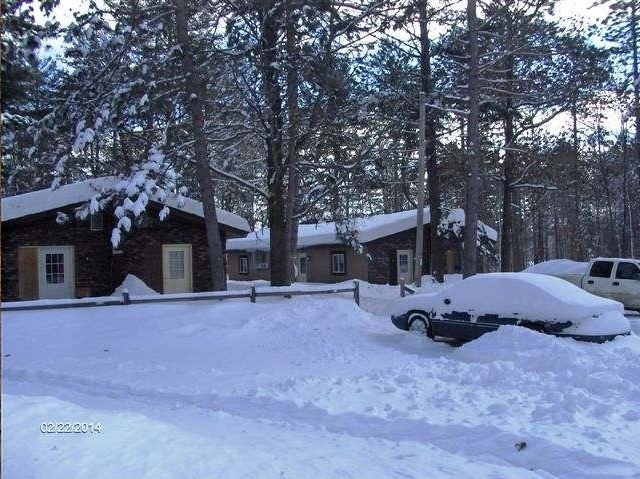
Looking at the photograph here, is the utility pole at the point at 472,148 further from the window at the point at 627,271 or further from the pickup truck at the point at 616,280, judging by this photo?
the window at the point at 627,271

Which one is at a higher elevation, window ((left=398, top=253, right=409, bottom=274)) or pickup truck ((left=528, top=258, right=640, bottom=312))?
window ((left=398, top=253, right=409, bottom=274))

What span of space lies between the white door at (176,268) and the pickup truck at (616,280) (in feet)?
46.2

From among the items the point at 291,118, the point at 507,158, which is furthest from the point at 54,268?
the point at 507,158

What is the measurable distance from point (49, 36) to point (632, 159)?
3552 cm

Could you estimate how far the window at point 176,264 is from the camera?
22797 millimetres

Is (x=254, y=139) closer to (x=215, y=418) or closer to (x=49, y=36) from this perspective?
(x=49, y=36)

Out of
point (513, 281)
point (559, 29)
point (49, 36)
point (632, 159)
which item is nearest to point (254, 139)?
point (49, 36)

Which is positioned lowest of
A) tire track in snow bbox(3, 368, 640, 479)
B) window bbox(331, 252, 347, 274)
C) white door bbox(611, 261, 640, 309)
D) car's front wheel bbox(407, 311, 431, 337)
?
tire track in snow bbox(3, 368, 640, 479)

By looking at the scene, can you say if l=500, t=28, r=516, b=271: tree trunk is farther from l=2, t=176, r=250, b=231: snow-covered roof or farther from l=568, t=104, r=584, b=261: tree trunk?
l=2, t=176, r=250, b=231: snow-covered roof

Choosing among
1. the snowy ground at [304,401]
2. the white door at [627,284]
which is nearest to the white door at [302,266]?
the white door at [627,284]

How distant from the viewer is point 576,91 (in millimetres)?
21422

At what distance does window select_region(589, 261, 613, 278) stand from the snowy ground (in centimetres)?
747

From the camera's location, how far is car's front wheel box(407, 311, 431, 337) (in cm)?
1244

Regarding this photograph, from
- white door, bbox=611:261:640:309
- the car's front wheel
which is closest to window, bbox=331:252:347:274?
white door, bbox=611:261:640:309
